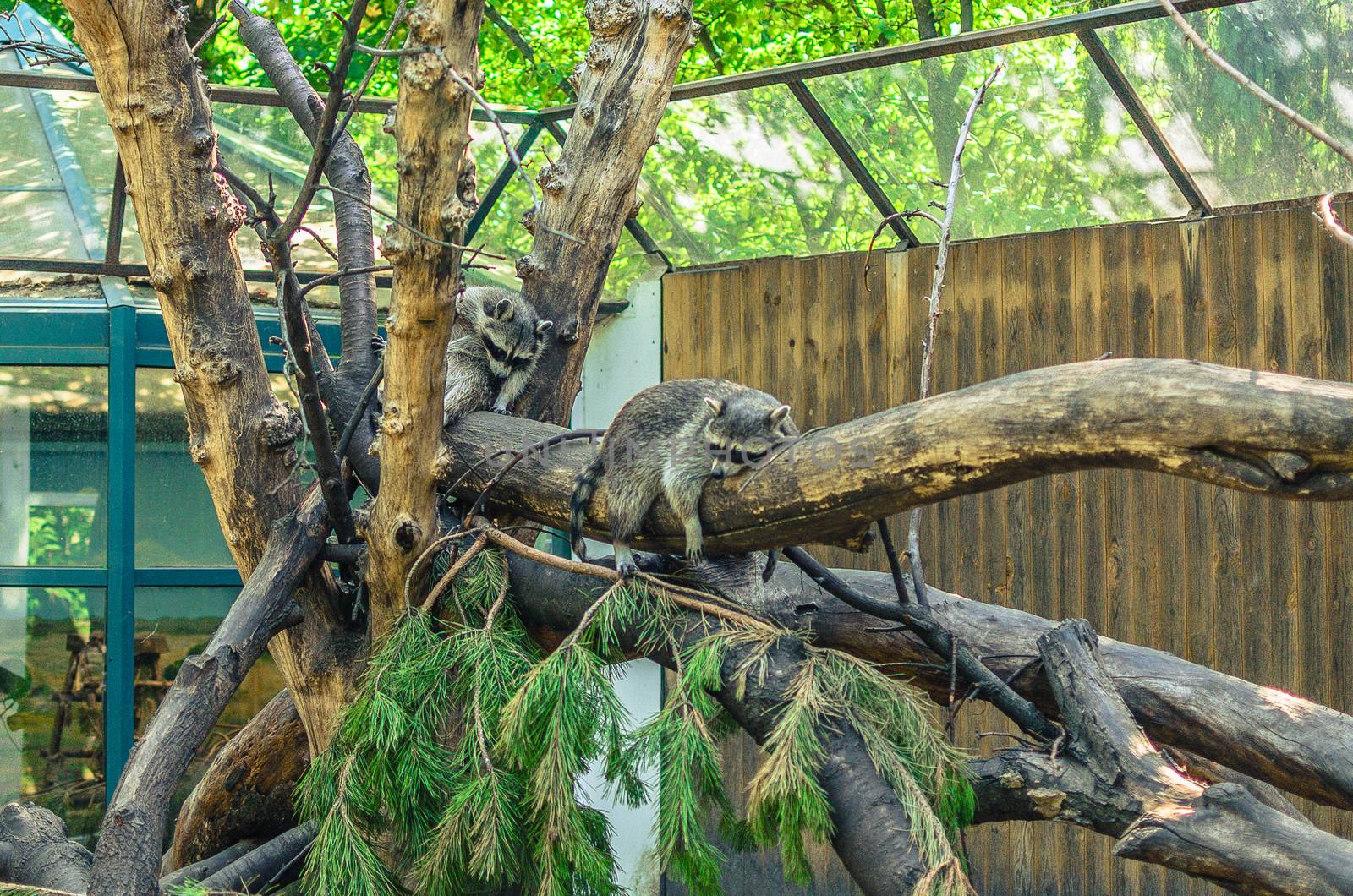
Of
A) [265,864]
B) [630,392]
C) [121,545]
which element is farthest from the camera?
[630,392]

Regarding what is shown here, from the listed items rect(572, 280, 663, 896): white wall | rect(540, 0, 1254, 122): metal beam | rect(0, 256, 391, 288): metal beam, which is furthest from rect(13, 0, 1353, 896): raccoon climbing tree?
rect(572, 280, 663, 896): white wall

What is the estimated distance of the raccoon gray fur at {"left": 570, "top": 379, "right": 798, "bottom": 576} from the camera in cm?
288

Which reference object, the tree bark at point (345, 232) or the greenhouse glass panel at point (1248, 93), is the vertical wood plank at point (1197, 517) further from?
the tree bark at point (345, 232)

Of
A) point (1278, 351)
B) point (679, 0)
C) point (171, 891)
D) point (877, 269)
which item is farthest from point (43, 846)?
point (1278, 351)

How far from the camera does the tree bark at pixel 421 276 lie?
2.30 m

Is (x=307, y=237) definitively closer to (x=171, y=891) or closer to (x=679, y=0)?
(x=679, y=0)

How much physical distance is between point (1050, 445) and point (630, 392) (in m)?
4.34

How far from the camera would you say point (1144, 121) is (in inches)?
190

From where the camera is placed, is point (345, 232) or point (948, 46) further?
point (948, 46)

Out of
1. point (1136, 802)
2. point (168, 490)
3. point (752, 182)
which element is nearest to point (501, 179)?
point (752, 182)

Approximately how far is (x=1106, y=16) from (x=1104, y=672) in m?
2.85

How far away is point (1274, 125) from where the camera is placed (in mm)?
4633

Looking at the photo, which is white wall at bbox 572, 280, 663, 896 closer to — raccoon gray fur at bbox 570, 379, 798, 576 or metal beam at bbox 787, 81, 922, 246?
metal beam at bbox 787, 81, 922, 246

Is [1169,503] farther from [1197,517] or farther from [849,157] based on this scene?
[849,157]
